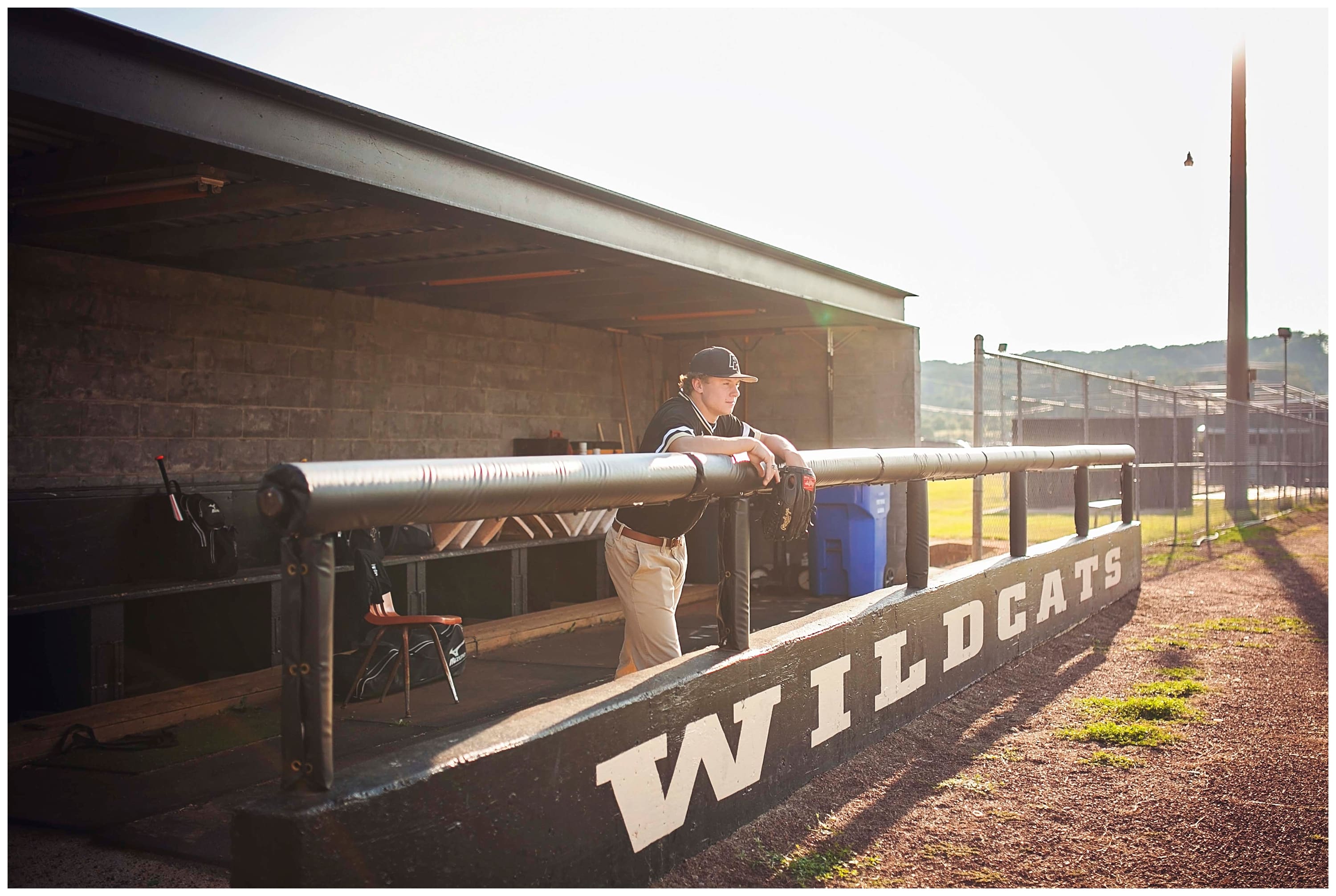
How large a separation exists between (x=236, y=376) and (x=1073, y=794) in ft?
21.4

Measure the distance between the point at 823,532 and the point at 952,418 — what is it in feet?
307

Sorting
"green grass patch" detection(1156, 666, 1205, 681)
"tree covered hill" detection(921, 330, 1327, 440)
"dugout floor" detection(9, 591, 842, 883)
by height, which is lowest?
"dugout floor" detection(9, 591, 842, 883)

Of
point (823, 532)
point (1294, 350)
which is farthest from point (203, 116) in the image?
point (1294, 350)

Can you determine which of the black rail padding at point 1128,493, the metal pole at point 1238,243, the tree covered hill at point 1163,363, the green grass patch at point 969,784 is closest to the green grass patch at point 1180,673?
the green grass patch at point 969,784

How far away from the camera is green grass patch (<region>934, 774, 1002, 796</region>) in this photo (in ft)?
13.3

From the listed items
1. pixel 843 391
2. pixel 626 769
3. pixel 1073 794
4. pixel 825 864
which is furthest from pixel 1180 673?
Result: pixel 843 391

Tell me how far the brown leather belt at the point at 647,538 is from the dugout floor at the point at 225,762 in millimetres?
1214

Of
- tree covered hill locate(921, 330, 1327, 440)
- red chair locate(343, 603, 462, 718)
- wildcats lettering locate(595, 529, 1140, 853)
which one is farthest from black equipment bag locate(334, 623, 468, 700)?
tree covered hill locate(921, 330, 1327, 440)

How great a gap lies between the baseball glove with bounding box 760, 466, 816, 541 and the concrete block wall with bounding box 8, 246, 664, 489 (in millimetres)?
5295

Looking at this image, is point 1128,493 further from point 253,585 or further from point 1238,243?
point 1238,243

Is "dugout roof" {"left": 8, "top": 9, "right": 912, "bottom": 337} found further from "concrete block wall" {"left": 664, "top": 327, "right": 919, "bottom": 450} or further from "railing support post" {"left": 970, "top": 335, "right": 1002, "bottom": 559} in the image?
"concrete block wall" {"left": 664, "top": 327, "right": 919, "bottom": 450}

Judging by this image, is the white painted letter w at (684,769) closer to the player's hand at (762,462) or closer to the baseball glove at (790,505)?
the baseball glove at (790,505)

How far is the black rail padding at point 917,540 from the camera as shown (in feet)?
16.0

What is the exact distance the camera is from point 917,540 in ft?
16.2
